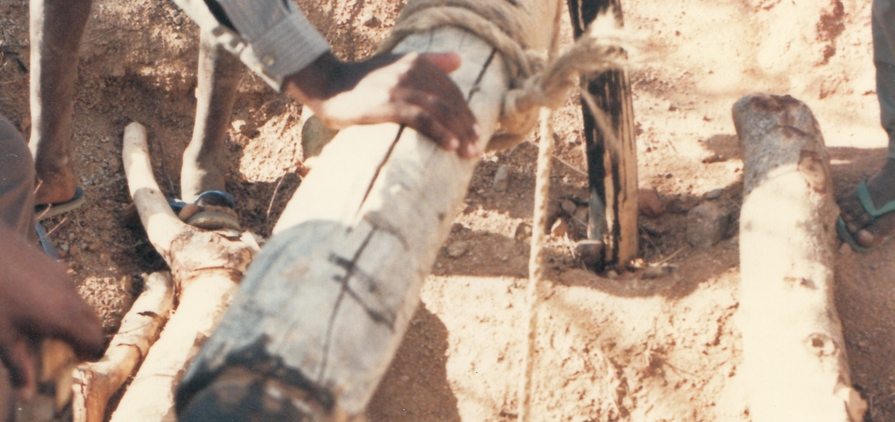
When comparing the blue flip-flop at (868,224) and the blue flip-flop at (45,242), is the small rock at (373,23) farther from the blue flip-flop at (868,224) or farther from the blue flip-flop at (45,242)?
the blue flip-flop at (868,224)

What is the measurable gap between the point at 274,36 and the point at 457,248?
1.60 meters

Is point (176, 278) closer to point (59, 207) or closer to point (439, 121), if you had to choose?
point (59, 207)

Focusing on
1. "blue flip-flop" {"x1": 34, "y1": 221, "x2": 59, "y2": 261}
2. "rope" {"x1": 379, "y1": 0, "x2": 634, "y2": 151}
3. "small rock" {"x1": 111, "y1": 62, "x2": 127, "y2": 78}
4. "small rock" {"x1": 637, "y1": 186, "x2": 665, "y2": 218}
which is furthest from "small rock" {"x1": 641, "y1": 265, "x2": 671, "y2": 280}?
"small rock" {"x1": 111, "y1": 62, "x2": 127, "y2": 78}

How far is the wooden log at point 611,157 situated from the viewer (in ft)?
7.45

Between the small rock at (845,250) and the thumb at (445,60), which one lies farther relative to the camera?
the small rock at (845,250)

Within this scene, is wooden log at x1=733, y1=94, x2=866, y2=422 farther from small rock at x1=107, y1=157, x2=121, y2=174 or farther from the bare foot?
small rock at x1=107, y1=157, x2=121, y2=174

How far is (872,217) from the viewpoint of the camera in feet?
8.14

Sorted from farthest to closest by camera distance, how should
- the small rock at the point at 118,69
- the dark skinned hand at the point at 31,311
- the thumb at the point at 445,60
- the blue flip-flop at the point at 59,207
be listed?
the small rock at the point at 118,69 < the blue flip-flop at the point at 59,207 < the thumb at the point at 445,60 < the dark skinned hand at the point at 31,311

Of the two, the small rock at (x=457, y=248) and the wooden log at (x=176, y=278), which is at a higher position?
the small rock at (x=457, y=248)

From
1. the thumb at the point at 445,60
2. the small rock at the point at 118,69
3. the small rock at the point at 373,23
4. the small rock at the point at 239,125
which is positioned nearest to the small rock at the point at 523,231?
the small rock at the point at 373,23

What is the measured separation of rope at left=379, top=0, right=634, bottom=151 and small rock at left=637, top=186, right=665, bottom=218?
1.60 metres

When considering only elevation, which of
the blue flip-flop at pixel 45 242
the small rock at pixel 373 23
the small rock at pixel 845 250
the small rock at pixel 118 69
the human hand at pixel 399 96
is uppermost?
the small rock at pixel 373 23

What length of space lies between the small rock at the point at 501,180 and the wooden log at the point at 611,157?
445 mm

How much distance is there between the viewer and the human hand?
3.52 feet
